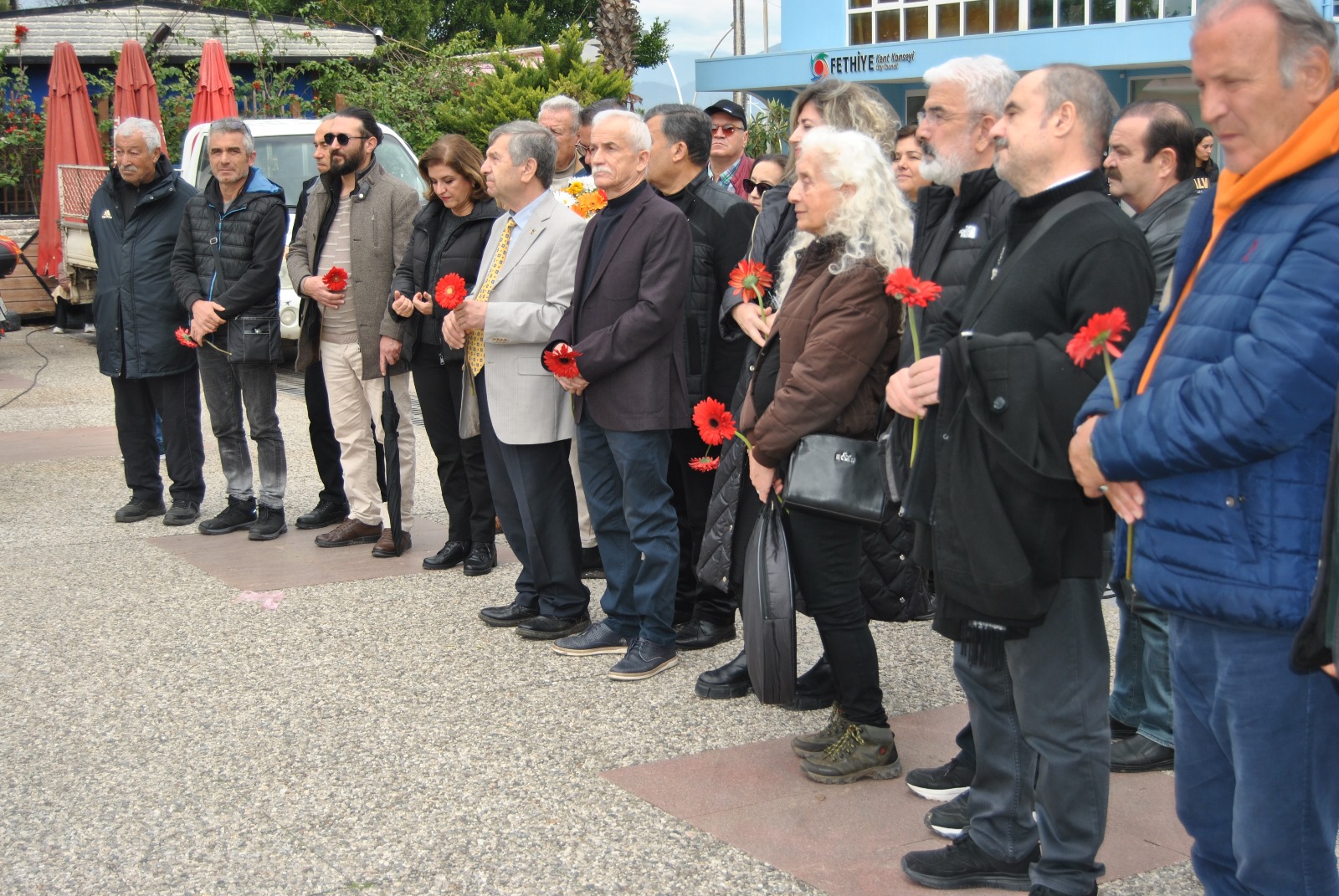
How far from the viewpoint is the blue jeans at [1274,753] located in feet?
8.07

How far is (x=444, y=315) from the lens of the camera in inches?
257

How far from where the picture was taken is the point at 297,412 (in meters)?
12.1

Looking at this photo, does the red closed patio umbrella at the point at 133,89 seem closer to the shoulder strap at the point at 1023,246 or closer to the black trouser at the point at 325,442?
the black trouser at the point at 325,442

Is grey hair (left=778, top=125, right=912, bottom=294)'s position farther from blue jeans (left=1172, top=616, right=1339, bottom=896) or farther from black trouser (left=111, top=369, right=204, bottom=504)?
black trouser (left=111, top=369, right=204, bottom=504)

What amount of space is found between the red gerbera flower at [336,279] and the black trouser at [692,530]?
225 cm

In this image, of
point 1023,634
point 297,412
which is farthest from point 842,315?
point 297,412

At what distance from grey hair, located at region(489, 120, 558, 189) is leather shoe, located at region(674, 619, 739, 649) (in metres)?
2.00

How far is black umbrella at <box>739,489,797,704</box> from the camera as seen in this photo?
418 cm

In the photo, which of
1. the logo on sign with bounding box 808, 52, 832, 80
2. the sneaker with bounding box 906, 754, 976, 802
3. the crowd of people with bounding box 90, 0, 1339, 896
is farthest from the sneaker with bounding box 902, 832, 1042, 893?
the logo on sign with bounding box 808, 52, 832, 80

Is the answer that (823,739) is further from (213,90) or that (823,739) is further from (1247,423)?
(213,90)

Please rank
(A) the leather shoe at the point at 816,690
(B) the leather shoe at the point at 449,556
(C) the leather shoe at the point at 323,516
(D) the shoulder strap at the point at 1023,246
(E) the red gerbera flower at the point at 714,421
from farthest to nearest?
(C) the leather shoe at the point at 323,516, (B) the leather shoe at the point at 449,556, (A) the leather shoe at the point at 816,690, (E) the red gerbera flower at the point at 714,421, (D) the shoulder strap at the point at 1023,246

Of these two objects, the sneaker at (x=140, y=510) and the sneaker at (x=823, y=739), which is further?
the sneaker at (x=140, y=510)

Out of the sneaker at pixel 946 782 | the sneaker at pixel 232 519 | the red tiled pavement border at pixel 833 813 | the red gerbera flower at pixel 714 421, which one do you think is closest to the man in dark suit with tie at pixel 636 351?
the red gerbera flower at pixel 714 421

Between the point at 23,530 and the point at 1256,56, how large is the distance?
742cm
